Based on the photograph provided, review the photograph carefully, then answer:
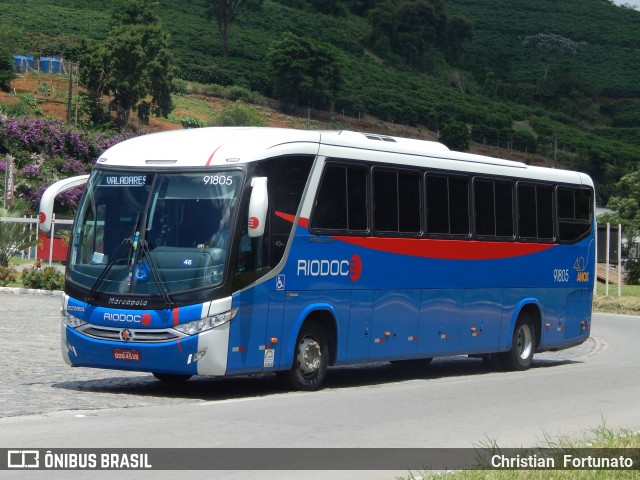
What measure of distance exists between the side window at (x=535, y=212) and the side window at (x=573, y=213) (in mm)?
343

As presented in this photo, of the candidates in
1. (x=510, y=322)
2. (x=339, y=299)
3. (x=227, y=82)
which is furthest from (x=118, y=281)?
(x=227, y=82)

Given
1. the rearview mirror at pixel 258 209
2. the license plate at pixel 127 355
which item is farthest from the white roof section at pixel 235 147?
the license plate at pixel 127 355

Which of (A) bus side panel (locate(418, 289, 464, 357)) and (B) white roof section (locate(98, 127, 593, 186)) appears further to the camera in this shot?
(A) bus side panel (locate(418, 289, 464, 357))

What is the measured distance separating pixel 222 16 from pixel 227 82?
19.5 m

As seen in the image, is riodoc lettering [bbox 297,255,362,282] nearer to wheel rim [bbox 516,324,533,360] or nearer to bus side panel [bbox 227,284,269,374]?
bus side panel [bbox 227,284,269,374]

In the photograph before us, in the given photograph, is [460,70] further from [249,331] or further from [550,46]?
[249,331]

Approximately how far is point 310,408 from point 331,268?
2.68 m

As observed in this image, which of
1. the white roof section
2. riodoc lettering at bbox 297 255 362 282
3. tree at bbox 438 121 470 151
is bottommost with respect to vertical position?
riodoc lettering at bbox 297 255 362 282

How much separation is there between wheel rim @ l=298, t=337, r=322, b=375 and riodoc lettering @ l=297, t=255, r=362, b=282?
2.81 feet

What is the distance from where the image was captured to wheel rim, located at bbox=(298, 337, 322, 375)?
15.0 metres

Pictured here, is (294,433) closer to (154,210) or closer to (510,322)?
(154,210)

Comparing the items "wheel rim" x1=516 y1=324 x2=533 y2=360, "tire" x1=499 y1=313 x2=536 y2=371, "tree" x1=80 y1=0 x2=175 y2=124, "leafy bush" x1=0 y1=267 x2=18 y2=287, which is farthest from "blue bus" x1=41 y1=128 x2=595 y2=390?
"tree" x1=80 y1=0 x2=175 y2=124

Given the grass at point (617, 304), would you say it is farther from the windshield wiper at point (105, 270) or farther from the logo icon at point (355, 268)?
the windshield wiper at point (105, 270)

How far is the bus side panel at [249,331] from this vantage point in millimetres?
13859
